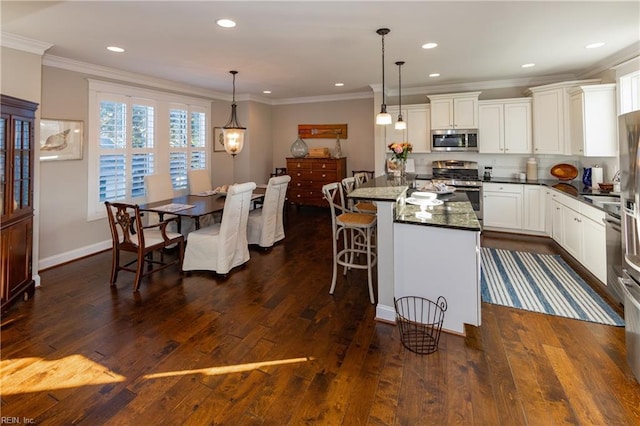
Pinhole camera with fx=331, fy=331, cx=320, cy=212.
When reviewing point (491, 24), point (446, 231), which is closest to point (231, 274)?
point (446, 231)

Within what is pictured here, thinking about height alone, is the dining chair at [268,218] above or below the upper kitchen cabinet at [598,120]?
below

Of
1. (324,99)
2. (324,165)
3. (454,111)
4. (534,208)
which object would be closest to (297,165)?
(324,165)

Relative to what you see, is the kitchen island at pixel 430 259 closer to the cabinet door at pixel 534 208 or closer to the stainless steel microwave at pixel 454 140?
the cabinet door at pixel 534 208

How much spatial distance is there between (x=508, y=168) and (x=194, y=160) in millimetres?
5884

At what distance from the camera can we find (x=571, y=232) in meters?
4.18

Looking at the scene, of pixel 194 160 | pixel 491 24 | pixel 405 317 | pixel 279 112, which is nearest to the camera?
pixel 405 317

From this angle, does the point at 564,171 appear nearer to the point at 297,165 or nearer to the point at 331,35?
the point at 331,35

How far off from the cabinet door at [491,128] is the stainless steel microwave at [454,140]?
0.45 ft

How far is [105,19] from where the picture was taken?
9.84 feet

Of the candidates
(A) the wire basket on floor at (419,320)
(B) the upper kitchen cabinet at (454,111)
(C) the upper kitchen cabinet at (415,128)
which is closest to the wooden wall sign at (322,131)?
(C) the upper kitchen cabinet at (415,128)

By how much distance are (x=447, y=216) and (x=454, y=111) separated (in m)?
3.63

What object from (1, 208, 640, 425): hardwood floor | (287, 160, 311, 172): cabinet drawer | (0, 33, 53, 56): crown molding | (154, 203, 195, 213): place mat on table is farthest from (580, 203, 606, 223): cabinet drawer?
(0, 33, 53, 56): crown molding

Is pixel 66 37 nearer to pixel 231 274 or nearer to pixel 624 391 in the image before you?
pixel 231 274

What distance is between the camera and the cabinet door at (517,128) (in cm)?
545
